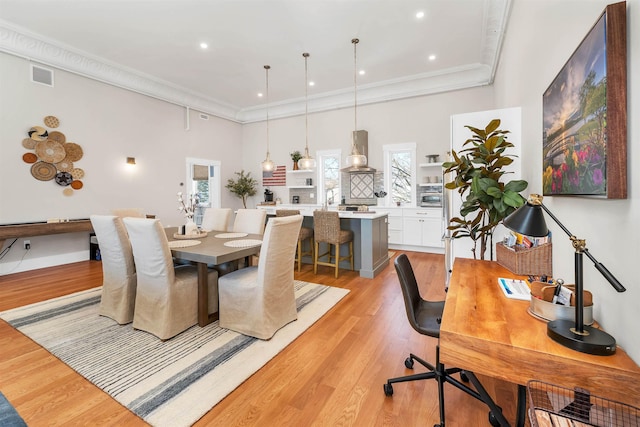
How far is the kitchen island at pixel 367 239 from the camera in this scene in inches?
162

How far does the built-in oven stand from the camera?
19.4ft

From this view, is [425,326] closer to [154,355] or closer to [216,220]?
[154,355]

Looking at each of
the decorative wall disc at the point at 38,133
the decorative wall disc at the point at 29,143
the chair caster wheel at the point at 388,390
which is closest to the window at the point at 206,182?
the decorative wall disc at the point at 38,133

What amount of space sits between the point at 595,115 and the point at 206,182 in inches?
295

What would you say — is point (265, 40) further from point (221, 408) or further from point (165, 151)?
point (221, 408)

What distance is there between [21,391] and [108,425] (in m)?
0.77

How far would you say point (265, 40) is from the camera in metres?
4.36

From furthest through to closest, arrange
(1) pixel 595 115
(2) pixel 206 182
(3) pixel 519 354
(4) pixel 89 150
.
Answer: (2) pixel 206 182 → (4) pixel 89 150 → (1) pixel 595 115 → (3) pixel 519 354

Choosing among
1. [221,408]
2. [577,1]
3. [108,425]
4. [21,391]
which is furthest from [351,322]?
[577,1]

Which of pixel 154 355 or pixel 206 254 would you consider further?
pixel 206 254

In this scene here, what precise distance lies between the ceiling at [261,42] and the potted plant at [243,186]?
2.35 meters

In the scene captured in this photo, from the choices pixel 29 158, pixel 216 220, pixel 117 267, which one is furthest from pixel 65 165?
pixel 117 267

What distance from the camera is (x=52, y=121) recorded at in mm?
4566

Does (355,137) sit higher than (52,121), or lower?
higher
